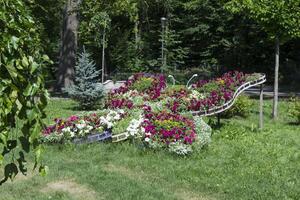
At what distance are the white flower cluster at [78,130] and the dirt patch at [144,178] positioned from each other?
5.16 feet

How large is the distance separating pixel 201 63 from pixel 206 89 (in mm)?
26869

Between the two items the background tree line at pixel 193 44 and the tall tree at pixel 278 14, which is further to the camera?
the background tree line at pixel 193 44

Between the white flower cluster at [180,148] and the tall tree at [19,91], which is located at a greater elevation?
the tall tree at [19,91]

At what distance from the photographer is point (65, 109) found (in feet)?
54.9

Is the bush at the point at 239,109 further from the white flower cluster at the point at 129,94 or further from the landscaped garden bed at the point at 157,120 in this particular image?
the white flower cluster at the point at 129,94

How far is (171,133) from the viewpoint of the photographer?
9.39 meters

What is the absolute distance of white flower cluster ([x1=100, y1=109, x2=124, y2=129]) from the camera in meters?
10.2

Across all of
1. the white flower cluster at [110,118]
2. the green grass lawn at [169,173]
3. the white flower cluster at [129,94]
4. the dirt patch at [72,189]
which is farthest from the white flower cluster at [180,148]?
the white flower cluster at [129,94]

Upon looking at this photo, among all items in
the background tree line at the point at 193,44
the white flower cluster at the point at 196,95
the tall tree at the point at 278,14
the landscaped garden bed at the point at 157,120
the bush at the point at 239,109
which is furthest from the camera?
the background tree line at the point at 193,44

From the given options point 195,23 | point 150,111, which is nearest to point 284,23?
point 150,111

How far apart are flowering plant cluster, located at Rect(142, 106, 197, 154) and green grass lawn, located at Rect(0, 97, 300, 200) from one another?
0.60 ft

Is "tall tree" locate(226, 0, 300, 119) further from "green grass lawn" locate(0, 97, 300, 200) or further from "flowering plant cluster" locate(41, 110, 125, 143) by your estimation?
"flowering plant cluster" locate(41, 110, 125, 143)

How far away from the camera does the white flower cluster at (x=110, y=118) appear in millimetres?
10195

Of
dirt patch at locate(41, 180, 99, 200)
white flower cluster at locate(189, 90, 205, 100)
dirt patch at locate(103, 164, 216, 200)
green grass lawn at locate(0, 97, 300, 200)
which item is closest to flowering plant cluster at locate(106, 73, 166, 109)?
white flower cluster at locate(189, 90, 205, 100)
